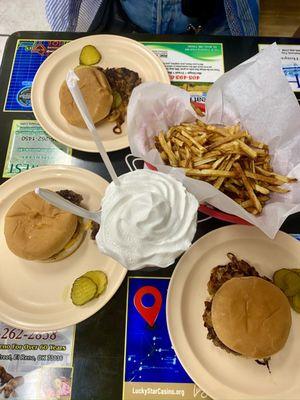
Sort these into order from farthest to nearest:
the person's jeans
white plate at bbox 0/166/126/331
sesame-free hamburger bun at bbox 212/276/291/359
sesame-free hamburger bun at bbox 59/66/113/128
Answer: the person's jeans < sesame-free hamburger bun at bbox 59/66/113/128 < white plate at bbox 0/166/126/331 < sesame-free hamburger bun at bbox 212/276/291/359

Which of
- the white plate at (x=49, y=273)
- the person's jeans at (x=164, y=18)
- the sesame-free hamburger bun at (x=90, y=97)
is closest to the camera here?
the white plate at (x=49, y=273)

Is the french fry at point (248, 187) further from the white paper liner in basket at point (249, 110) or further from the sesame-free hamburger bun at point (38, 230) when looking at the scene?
the sesame-free hamburger bun at point (38, 230)

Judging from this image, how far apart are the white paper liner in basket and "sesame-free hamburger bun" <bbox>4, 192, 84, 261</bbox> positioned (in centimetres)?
32

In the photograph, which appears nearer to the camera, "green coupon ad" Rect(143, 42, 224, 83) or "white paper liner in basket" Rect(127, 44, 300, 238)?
"white paper liner in basket" Rect(127, 44, 300, 238)

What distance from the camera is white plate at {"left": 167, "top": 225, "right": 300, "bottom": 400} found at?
110 centimetres

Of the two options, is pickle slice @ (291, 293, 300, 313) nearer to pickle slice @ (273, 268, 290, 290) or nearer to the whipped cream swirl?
pickle slice @ (273, 268, 290, 290)

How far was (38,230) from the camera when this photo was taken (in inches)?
48.0

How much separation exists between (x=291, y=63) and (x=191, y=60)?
41cm

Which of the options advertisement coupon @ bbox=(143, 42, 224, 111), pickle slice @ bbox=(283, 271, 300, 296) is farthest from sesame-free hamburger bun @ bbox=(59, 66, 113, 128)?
pickle slice @ bbox=(283, 271, 300, 296)

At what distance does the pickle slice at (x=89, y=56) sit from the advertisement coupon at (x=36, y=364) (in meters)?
1.04

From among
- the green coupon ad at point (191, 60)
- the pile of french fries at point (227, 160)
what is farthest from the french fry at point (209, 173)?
the green coupon ad at point (191, 60)

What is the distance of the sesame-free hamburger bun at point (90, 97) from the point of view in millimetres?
1433

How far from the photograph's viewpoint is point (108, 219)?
1.02 metres

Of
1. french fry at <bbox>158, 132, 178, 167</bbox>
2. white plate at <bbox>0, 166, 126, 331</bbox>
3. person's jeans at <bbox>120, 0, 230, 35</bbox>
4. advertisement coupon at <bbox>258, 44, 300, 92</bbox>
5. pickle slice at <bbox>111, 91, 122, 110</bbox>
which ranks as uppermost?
person's jeans at <bbox>120, 0, 230, 35</bbox>
